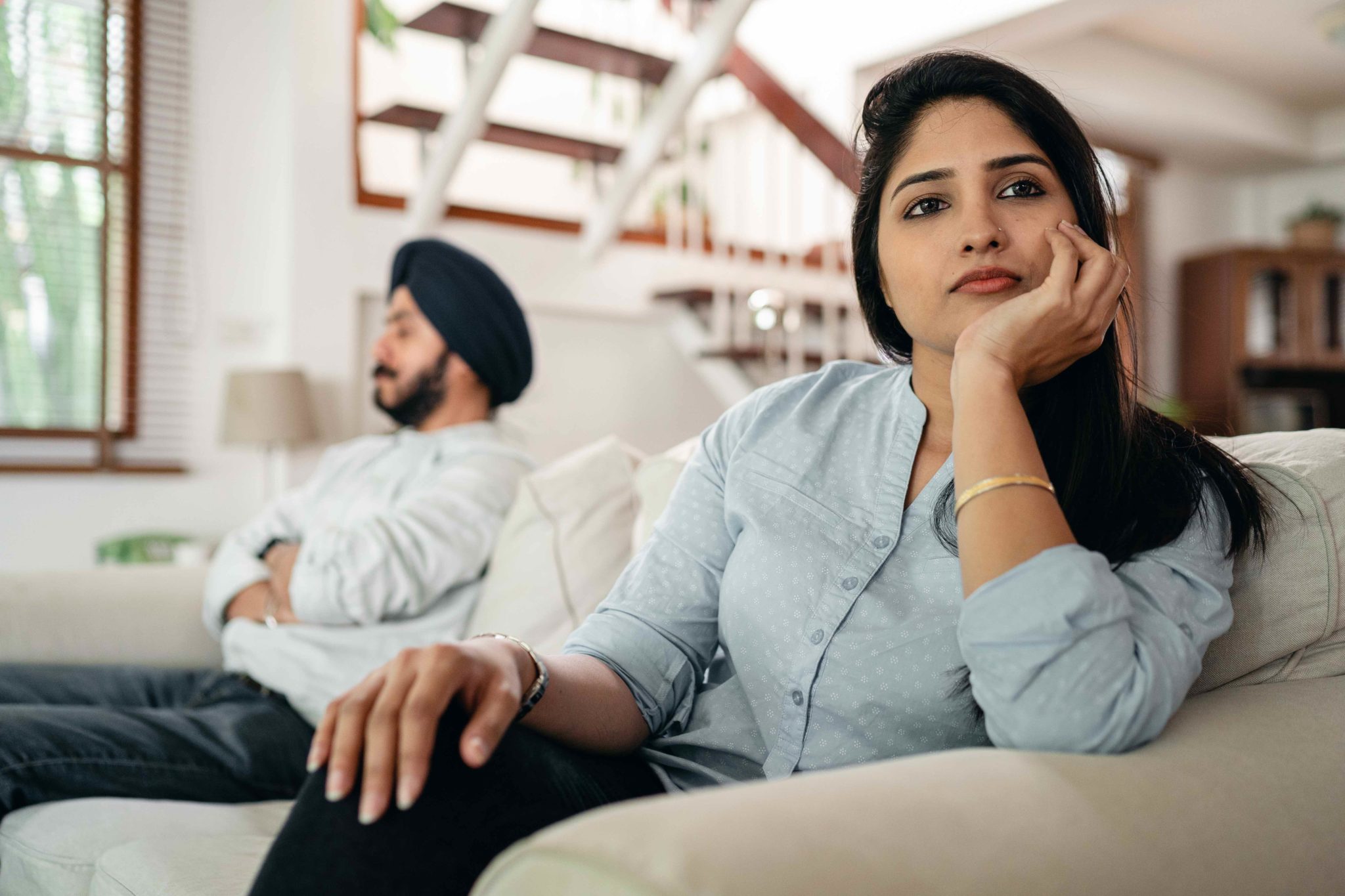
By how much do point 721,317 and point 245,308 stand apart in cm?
178

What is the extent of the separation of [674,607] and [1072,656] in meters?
0.45

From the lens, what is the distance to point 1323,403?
22.1ft

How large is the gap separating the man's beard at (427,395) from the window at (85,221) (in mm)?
1887

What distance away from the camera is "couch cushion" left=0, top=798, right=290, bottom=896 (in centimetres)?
124

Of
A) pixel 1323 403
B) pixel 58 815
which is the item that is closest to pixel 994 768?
pixel 58 815

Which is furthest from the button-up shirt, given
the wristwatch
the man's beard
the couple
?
the wristwatch

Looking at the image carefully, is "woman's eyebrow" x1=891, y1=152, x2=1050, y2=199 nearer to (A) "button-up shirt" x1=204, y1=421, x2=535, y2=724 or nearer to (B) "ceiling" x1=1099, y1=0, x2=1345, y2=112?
(A) "button-up shirt" x1=204, y1=421, x2=535, y2=724

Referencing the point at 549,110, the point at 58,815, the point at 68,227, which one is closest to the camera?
the point at 58,815

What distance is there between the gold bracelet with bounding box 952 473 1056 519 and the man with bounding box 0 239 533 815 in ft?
3.90

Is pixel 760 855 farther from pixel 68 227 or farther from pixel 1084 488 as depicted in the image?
pixel 68 227

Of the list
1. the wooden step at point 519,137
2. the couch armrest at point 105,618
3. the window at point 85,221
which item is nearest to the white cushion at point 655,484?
the couch armrest at point 105,618

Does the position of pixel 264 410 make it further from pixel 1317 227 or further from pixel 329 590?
pixel 1317 227

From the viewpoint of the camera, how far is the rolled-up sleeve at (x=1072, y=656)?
0.73 meters

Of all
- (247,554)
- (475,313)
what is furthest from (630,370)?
(247,554)
